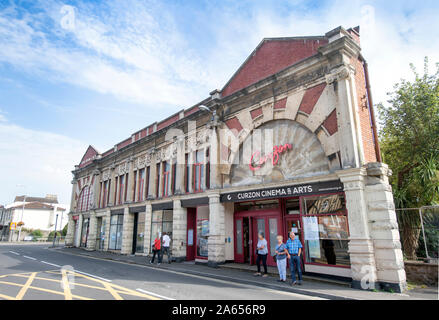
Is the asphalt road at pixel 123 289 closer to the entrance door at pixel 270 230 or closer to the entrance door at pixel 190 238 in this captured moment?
the entrance door at pixel 270 230

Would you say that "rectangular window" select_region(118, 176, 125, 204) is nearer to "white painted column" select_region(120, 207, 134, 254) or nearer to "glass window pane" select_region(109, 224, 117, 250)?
"glass window pane" select_region(109, 224, 117, 250)

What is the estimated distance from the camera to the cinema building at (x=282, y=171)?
9633mm

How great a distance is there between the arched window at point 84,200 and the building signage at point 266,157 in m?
21.9

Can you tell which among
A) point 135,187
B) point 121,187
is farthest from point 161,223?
point 121,187

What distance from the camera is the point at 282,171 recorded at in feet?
41.6

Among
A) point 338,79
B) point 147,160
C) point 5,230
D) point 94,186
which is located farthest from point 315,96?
point 5,230

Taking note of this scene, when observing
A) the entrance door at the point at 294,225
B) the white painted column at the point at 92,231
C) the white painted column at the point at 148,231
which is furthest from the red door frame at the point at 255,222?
the white painted column at the point at 92,231

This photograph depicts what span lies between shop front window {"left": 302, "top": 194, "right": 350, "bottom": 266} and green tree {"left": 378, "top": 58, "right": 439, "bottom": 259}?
10.4 ft

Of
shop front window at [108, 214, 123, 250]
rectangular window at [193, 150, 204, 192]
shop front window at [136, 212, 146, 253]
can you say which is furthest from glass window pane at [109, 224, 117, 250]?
rectangular window at [193, 150, 204, 192]

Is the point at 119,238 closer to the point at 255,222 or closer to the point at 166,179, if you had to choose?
the point at 166,179

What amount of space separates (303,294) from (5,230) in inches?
3030

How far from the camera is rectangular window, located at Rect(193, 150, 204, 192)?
17117mm

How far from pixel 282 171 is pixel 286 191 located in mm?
1082

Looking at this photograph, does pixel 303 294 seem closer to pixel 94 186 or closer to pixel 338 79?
pixel 338 79
